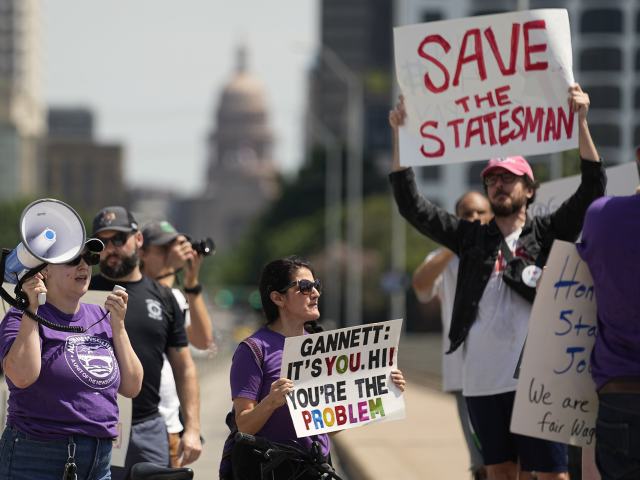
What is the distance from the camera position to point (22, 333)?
6.00 metres

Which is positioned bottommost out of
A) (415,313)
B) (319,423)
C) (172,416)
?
(415,313)

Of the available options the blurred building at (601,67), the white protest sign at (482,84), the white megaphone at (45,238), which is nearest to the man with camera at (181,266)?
the white protest sign at (482,84)

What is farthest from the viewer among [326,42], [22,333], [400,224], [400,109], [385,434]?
[326,42]

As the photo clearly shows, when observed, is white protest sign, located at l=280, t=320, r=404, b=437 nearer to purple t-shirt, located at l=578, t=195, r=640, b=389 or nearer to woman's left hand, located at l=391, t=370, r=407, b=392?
woman's left hand, located at l=391, t=370, r=407, b=392

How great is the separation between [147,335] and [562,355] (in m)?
2.38

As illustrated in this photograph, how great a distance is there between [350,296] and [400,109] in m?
68.6

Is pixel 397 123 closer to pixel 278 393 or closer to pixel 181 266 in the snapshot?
pixel 181 266

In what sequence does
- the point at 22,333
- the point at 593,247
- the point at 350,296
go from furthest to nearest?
1. the point at 350,296
2. the point at 22,333
3. the point at 593,247

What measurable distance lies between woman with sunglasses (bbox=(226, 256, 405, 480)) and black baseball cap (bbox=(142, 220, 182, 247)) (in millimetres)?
2238

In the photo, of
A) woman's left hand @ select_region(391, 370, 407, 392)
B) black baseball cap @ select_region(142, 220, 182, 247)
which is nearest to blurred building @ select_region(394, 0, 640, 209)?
black baseball cap @ select_region(142, 220, 182, 247)

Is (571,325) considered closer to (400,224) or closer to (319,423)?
(319,423)

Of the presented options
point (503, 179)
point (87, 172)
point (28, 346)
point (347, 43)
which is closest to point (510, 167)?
point (503, 179)

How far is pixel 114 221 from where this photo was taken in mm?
7812

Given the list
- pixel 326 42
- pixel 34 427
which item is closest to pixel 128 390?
pixel 34 427
